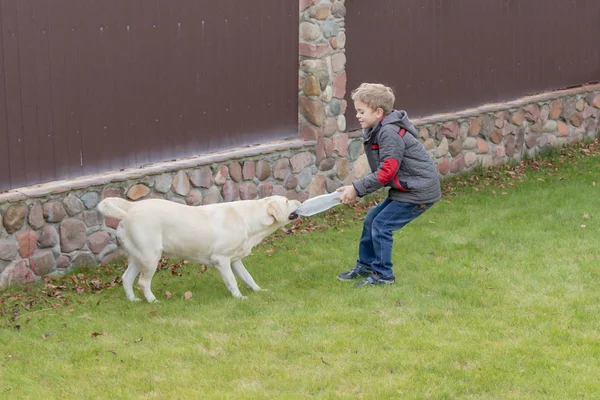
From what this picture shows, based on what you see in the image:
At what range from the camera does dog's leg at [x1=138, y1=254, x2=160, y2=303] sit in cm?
732

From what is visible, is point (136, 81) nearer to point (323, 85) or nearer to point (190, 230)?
point (190, 230)

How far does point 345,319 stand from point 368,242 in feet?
4.09

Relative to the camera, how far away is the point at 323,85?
34.8 feet

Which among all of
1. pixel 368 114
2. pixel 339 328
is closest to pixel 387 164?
pixel 368 114

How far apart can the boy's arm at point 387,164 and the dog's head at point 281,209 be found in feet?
1.73

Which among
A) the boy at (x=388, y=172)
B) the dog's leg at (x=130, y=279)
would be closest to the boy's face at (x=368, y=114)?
the boy at (x=388, y=172)

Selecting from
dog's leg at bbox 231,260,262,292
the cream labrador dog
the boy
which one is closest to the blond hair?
the boy

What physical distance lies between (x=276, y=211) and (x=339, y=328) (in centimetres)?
115

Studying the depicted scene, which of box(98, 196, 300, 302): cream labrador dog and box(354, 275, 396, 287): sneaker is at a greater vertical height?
box(98, 196, 300, 302): cream labrador dog

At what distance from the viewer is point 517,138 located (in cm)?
1325

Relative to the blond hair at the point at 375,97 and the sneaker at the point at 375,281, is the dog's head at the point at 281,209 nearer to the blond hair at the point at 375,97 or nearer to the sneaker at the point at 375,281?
the sneaker at the point at 375,281

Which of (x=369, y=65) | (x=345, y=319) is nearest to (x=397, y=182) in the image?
(x=345, y=319)

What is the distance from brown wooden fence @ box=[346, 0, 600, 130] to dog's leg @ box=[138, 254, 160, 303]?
437 cm

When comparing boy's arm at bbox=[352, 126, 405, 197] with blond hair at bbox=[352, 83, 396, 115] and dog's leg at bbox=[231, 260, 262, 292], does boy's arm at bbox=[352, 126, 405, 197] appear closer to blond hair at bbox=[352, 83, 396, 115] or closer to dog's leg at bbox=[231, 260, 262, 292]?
blond hair at bbox=[352, 83, 396, 115]
